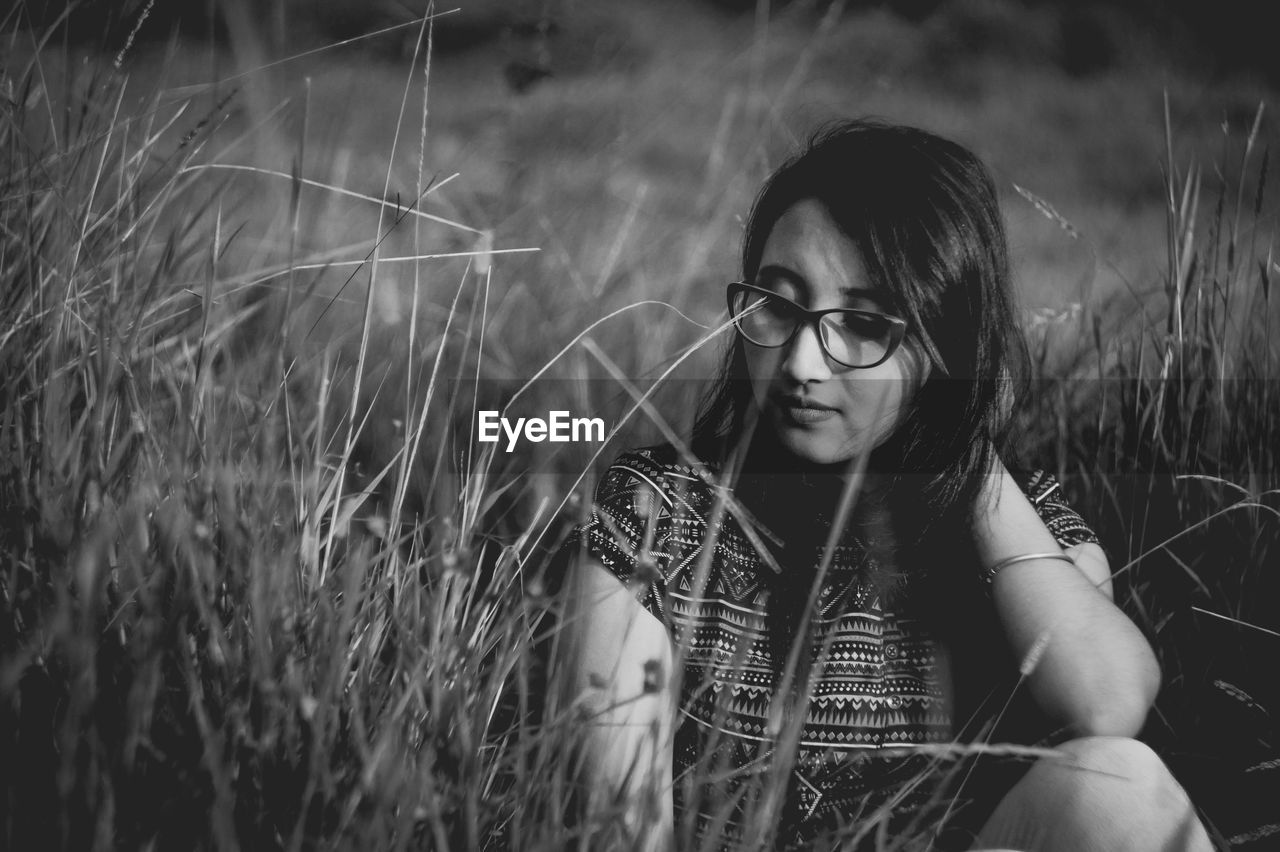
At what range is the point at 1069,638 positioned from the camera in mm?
892

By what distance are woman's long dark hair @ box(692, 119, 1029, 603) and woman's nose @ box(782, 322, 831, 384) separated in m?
0.10

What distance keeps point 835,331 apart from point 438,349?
15.2 inches

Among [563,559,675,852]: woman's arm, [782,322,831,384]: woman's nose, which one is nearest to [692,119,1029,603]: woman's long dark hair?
[782,322,831,384]: woman's nose

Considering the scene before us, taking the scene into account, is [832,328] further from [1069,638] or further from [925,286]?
[1069,638]

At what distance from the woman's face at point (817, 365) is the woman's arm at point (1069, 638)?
0.19 meters

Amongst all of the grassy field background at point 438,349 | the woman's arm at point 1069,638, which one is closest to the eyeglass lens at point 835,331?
the grassy field background at point 438,349

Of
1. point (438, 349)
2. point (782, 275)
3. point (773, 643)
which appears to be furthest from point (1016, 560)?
point (438, 349)

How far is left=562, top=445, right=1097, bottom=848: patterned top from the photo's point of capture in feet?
2.99

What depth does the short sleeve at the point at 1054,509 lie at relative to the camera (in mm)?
1021

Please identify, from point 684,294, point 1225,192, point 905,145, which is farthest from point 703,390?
point 1225,192

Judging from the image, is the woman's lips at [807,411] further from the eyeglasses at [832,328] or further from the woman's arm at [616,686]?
the woman's arm at [616,686]

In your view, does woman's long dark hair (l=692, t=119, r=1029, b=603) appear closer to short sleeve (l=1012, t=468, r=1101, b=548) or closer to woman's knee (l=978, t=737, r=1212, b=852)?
short sleeve (l=1012, t=468, r=1101, b=548)

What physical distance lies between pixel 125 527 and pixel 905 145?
85 cm

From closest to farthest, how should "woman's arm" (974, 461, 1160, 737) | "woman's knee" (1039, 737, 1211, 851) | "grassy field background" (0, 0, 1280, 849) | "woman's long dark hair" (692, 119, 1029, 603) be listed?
"grassy field background" (0, 0, 1280, 849) < "woman's knee" (1039, 737, 1211, 851) < "woman's arm" (974, 461, 1160, 737) < "woman's long dark hair" (692, 119, 1029, 603)
